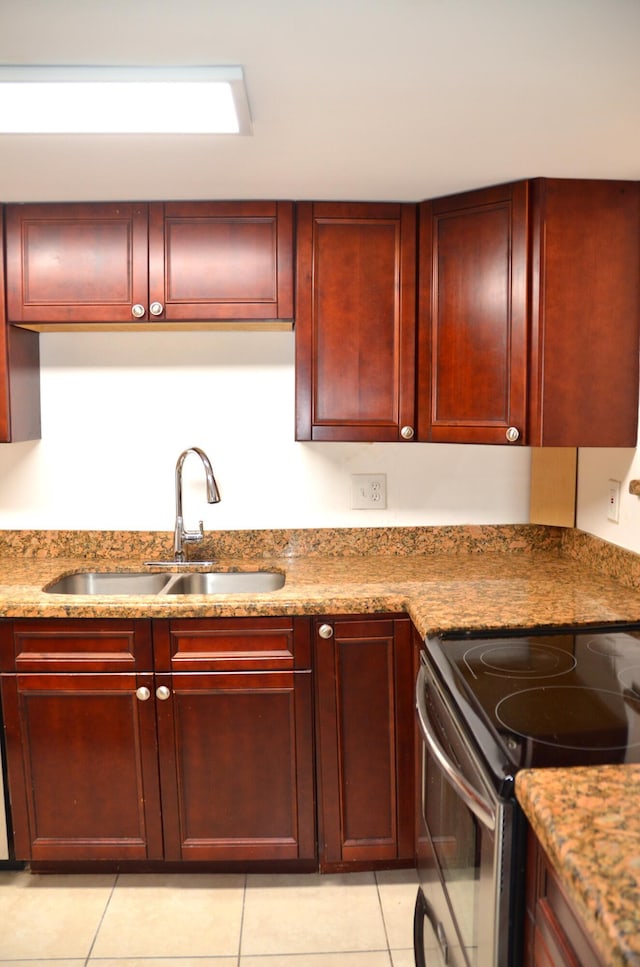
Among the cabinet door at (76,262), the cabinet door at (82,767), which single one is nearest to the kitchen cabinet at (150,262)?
the cabinet door at (76,262)

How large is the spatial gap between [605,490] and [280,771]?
127cm

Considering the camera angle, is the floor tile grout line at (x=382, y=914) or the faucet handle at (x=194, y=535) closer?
the floor tile grout line at (x=382, y=914)

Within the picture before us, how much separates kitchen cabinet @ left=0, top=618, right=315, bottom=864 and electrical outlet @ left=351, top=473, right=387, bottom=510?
658mm

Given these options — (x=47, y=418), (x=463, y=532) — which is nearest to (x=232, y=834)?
(x=463, y=532)

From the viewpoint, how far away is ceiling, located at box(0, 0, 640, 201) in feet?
3.87

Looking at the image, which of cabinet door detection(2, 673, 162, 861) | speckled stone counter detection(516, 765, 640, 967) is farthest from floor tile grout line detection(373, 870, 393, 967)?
speckled stone counter detection(516, 765, 640, 967)

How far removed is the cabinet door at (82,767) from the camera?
207 centimetres

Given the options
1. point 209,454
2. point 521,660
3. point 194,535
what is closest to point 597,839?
point 521,660

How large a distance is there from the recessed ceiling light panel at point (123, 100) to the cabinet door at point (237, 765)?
1382mm

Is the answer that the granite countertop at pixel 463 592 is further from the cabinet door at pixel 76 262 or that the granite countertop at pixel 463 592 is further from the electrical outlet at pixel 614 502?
the cabinet door at pixel 76 262

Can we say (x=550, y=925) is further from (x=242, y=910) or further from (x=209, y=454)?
(x=209, y=454)

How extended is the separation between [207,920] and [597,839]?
4.70 feet

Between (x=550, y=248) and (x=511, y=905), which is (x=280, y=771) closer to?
(x=511, y=905)

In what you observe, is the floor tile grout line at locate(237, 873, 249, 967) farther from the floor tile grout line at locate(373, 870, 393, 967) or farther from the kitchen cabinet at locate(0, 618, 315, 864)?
the floor tile grout line at locate(373, 870, 393, 967)
